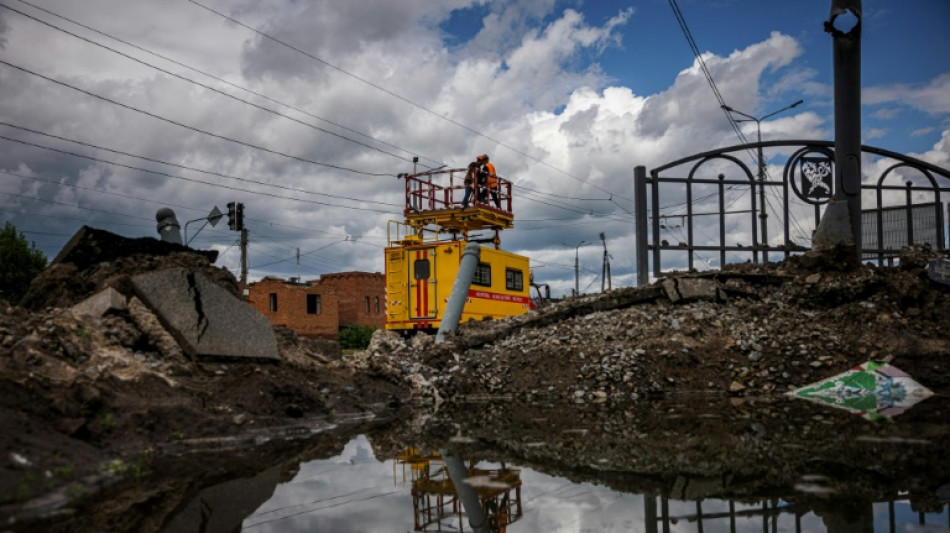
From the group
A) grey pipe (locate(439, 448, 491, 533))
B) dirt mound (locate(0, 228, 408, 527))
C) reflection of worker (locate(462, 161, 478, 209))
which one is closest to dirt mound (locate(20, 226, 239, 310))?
dirt mound (locate(0, 228, 408, 527))

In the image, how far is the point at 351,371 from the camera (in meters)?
10.0

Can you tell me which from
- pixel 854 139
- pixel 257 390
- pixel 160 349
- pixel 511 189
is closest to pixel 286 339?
pixel 160 349

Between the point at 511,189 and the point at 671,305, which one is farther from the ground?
the point at 511,189

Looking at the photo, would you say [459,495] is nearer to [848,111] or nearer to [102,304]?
[102,304]

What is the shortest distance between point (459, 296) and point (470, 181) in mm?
7472

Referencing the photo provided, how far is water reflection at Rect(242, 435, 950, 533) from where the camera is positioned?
3.02m

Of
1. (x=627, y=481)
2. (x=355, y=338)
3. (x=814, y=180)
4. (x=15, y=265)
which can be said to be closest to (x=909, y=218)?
(x=814, y=180)

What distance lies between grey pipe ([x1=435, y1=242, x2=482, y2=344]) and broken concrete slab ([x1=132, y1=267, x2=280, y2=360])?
4.39 metres

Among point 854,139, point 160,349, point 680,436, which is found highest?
point 854,139

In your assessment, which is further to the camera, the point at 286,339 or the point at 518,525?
the point at 286,339

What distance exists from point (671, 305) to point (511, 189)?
37.6ft

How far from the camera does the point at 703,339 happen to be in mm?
10195

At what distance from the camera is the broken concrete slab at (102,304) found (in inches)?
314

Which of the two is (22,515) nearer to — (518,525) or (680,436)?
(518,525)
